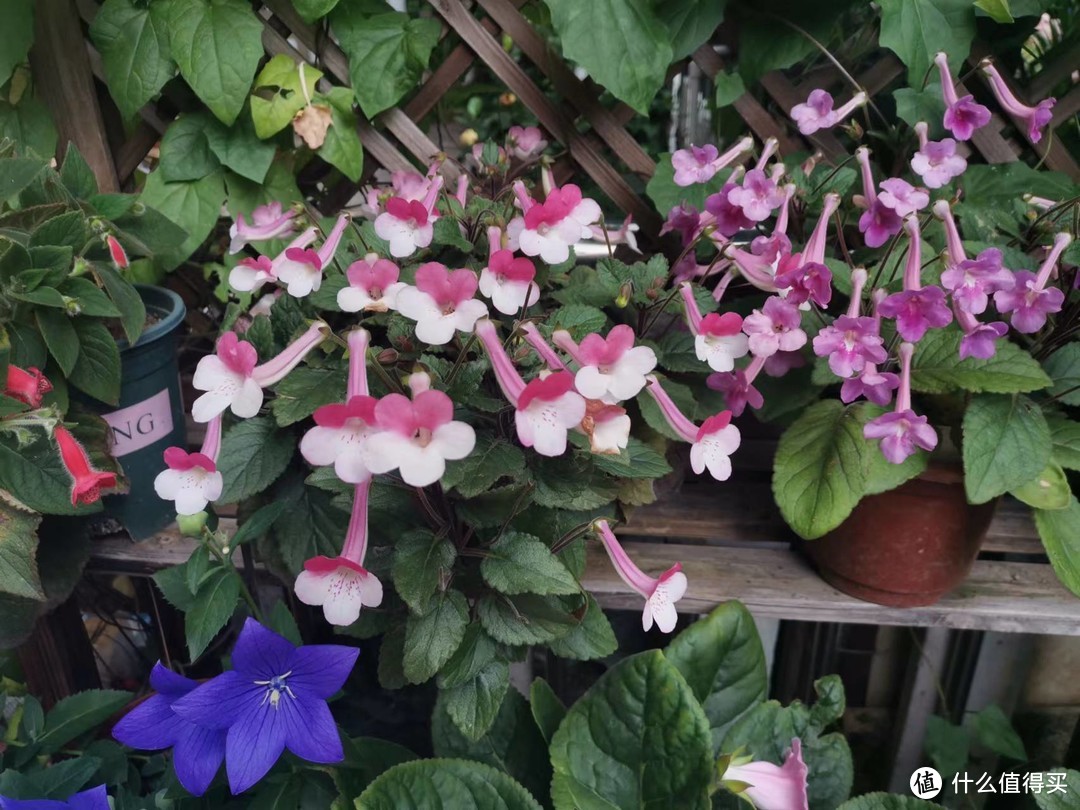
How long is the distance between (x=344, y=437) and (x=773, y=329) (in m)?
0.46

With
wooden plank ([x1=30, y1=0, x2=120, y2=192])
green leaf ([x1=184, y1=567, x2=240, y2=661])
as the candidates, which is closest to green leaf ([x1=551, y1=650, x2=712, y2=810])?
green leaf ([x1=184, y1=567, x2=240, y2=661])

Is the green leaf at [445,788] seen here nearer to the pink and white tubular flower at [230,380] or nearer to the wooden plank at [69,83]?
the pink and white tubular flower at [230,380]

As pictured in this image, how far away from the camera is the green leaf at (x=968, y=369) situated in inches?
32.6

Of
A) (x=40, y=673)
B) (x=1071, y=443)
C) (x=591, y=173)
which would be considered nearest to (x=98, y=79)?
(x=591, y=173)

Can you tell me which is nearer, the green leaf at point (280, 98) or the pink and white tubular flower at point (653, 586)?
the pink and white tubular flower at point (653, 586)

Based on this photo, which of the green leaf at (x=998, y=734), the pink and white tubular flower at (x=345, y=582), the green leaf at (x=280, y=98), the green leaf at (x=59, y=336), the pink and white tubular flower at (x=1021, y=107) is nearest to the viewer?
the pink and white tubular flower at (x=345, y=582)

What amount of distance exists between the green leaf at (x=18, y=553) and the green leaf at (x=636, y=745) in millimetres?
541

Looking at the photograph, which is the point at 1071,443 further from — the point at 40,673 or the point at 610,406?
the point at 40,673

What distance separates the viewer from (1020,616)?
0.97 meters

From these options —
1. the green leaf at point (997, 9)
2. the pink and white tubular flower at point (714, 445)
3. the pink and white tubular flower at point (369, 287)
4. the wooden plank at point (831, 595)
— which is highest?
the green leaf at point (997, 9)

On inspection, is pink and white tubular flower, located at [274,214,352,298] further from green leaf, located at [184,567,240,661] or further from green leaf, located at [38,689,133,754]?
green leaf, located at [38,689,133,754]

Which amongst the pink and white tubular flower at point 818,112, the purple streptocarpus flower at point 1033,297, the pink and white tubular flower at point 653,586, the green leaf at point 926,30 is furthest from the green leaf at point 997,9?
the pink and white tubular flower at point 653,586

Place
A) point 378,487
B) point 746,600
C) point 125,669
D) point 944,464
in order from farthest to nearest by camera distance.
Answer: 1. point 125,669
2. point 746,600
3. point 944,464
4. point 378,487

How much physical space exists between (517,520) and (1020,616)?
2.13 feet
